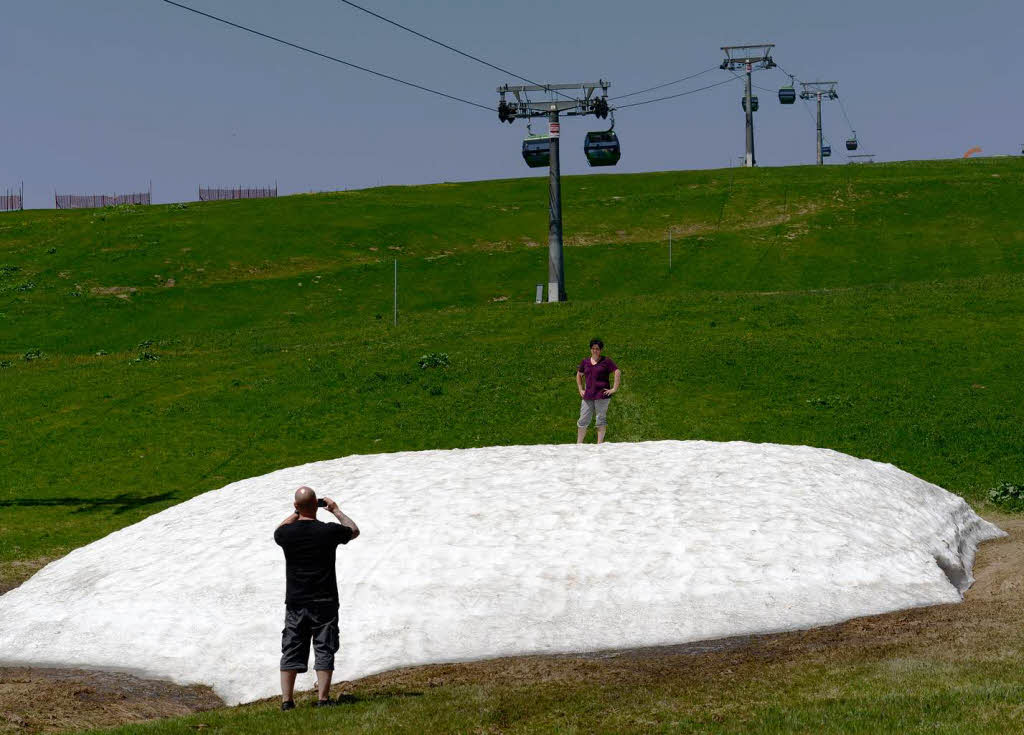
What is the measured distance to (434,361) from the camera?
40.7 m

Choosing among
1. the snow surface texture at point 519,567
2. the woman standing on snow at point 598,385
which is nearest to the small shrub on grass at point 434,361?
the woman standing on snow at point 598,385

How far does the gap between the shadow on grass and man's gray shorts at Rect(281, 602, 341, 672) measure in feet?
54.6

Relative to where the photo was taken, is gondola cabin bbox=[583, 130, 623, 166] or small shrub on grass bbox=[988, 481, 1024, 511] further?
gondola cabin bbox=[583, 130, 623, 166]

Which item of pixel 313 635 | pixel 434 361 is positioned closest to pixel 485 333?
pixel 434 361

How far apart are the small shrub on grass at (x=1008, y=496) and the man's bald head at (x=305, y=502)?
62.3 feet

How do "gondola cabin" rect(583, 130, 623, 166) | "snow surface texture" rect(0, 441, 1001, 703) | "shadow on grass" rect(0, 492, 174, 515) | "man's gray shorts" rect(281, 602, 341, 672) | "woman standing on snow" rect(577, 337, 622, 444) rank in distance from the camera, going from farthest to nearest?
"gondola cabin" rect(583, 130, 623, 166) < "shadow on grass" rect(0, 492, 174, 515) < "woman standing on snow" rect(577, 337, 622, 444) < "snow surface texture" rect(0, 441, 1001, 703) < "man's gray shorts" rect(281, 602, 341, 672)

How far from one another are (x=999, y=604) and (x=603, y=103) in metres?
A: 42.0

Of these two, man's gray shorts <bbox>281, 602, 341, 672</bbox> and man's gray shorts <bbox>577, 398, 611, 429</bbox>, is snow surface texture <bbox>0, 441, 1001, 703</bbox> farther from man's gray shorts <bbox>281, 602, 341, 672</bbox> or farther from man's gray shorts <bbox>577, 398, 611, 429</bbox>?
man's gray shorts <bbox>577, 398, 611, 429</bbox>

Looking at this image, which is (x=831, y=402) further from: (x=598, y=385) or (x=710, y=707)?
(x=710, y=707)

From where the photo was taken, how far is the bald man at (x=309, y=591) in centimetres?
1202

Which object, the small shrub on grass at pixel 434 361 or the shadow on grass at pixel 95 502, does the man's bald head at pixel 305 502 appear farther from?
the small shrub on grass at pixel 434 361

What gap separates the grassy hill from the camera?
31.6 m

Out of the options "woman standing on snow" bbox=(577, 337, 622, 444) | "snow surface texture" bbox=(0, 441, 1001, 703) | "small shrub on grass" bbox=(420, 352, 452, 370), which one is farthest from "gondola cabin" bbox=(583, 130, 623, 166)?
"snow surface texture" bbox=(0, 441, 1001, 703)

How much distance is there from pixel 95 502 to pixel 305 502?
18.4 m
